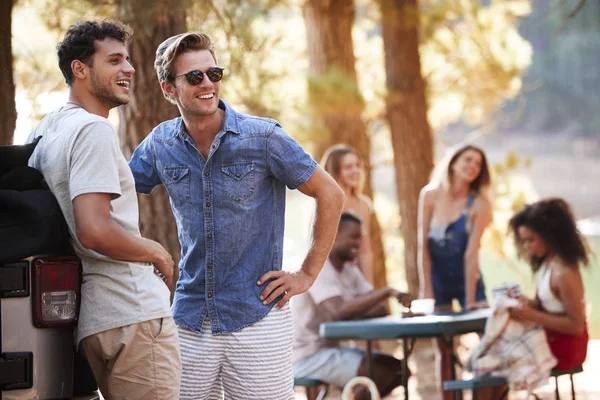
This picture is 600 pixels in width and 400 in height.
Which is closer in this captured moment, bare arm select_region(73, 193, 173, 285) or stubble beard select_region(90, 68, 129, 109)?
bare arm select_region(73, 193, 173, 285)

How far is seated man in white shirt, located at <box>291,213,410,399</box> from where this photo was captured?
539 centimetres

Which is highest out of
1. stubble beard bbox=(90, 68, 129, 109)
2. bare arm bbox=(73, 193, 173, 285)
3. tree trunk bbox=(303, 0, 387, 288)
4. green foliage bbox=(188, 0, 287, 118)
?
tree trunk bbox=(303, 0, 387, 288)

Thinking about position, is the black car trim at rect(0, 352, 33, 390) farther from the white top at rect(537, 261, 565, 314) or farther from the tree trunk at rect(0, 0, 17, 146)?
the white top at rect(537, 261, 565, 314)

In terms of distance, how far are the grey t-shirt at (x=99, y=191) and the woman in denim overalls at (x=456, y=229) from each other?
3.97 meters

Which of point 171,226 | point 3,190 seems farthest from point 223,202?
point 171,226

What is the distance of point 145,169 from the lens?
10.9 ft

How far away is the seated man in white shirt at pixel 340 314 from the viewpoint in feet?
17.7

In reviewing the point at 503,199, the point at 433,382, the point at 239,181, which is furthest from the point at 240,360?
the point at 503,199

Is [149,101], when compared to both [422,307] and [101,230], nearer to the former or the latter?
[422,307]

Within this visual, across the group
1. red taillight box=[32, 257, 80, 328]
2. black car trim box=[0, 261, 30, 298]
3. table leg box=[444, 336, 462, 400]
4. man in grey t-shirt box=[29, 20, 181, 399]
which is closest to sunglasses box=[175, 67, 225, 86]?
man in grey t-shirt box=[29, 20, 181, 399]

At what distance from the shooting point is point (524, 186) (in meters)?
11.6

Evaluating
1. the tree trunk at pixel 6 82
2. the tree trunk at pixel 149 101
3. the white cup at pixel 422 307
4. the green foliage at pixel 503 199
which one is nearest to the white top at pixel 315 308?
the white cup at pixel 422 307

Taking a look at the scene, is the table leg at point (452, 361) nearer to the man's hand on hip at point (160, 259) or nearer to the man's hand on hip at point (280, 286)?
the man's hand on hip at point (280, 286)

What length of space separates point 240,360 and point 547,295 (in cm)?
265
